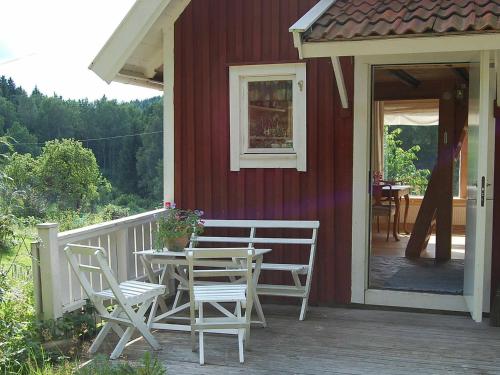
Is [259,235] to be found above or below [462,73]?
below

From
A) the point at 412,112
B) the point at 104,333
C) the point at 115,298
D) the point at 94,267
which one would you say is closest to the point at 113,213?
the point at 412,112

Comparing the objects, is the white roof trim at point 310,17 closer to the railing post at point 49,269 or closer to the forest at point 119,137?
the railing post at point 49,269

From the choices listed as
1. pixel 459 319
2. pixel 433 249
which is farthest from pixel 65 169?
pixel 459 319

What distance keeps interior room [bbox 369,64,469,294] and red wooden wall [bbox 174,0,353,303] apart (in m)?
0.44

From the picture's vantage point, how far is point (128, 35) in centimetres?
523

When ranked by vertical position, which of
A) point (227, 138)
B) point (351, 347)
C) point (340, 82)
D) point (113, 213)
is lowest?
point (113, 213)

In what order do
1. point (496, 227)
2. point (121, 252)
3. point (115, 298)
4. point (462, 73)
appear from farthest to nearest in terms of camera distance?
1. point (462, 73)
2. point (121, 252)
3. point (496, 227)
4. point (115, 298)

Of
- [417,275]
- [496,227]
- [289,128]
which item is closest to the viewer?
[496,227]

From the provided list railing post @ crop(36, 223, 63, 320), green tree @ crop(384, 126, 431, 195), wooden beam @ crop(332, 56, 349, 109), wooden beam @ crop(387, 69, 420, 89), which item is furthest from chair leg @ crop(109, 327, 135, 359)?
green tree @ crop(384, 126, 431, 195)

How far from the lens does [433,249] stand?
8062 mm

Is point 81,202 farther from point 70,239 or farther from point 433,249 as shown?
point 70,239

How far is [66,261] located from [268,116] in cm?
234

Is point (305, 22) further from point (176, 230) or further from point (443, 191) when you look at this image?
point (443, 191)

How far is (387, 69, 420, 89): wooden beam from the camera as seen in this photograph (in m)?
7.20
